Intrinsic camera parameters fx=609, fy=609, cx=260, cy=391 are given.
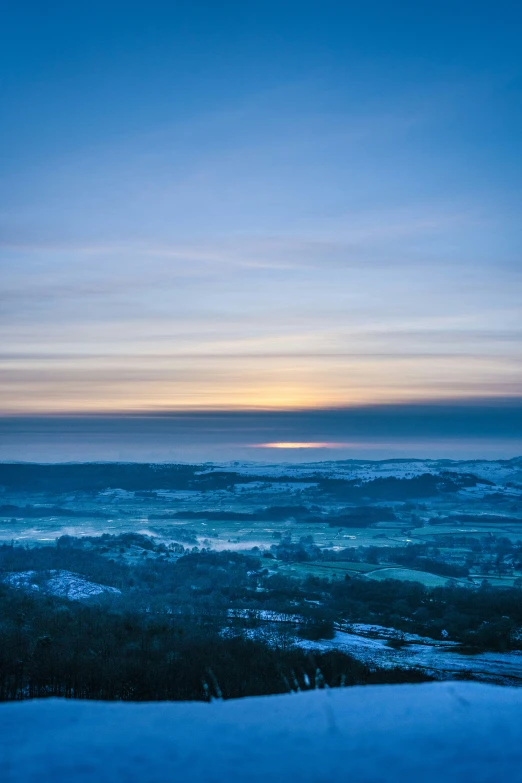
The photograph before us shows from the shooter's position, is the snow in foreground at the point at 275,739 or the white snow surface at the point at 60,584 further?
the white snow surface at the point at 60,584

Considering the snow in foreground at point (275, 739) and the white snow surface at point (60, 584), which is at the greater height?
the snow in foreground at point (275, 739)

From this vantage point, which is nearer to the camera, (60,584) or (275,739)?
(275,739)

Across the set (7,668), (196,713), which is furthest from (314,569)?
(196,713)

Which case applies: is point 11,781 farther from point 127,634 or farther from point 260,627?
point 260,627

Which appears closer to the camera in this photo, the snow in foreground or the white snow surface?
the snow in foreground

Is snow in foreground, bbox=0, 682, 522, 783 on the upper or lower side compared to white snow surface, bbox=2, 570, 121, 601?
upper

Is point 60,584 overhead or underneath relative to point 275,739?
underneath

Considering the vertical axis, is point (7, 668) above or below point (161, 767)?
below

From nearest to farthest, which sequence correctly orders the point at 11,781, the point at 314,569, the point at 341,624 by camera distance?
the point at 11,781
the point at 341,624
the point at 314,569
